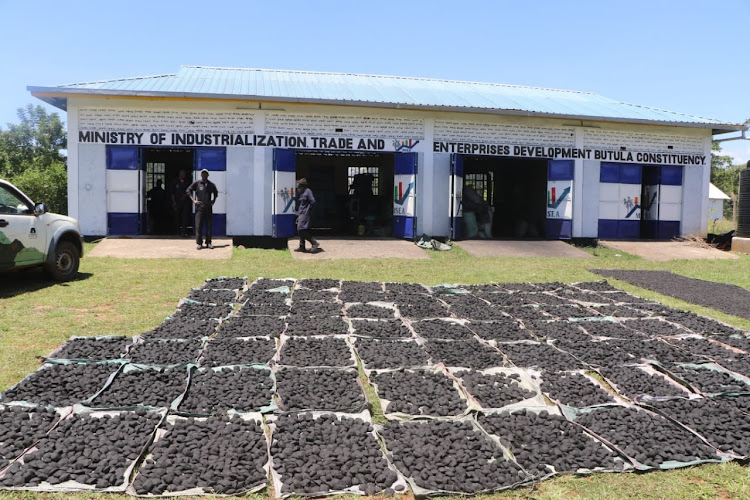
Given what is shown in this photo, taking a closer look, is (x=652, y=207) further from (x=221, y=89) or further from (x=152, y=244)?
(x=152, y=244)

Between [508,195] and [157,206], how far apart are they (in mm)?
11898

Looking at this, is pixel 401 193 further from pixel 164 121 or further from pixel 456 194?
pixel 164 121

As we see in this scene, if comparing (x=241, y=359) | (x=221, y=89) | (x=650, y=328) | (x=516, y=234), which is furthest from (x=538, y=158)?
(x=241, y=359)

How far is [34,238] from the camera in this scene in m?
7.98

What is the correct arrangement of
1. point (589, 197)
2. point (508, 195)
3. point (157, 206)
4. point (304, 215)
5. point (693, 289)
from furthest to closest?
point (508, 195), point (157, 206), point (589, 197), point (304, 215), point (693, 289)

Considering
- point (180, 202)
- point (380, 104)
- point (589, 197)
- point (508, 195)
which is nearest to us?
point (380, 104)

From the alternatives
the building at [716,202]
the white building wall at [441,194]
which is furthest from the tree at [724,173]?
the white building wall at [441,194]

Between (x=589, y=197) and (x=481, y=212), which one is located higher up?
(x=589, y=197)

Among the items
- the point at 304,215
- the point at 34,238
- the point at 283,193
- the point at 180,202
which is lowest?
the point at 34,238

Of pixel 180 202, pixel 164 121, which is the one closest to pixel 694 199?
pixel 180 202

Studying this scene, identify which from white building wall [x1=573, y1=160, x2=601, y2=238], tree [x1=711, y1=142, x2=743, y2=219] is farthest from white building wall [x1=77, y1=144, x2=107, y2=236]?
tree [x1=711, y1=142, x2=743, y2=219]

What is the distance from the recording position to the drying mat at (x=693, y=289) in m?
7.93

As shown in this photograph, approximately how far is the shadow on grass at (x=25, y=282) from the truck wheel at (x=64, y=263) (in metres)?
0.12

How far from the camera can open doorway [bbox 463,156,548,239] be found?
639 inches
